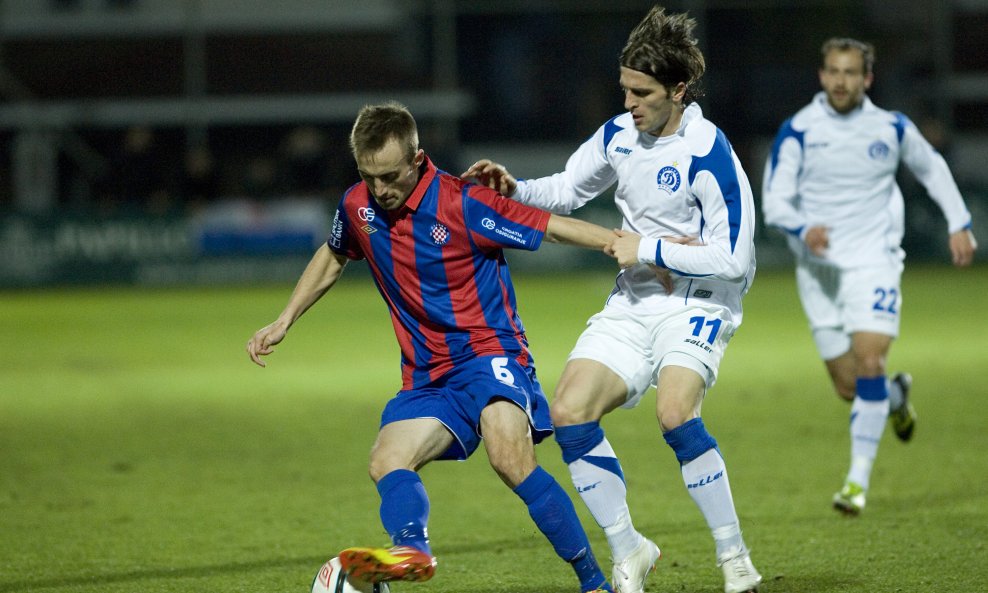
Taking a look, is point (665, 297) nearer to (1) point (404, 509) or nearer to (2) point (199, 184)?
(1) point (404, 509)

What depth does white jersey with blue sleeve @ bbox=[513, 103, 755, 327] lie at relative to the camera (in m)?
5.09

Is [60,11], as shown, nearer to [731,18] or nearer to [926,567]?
[731,18]

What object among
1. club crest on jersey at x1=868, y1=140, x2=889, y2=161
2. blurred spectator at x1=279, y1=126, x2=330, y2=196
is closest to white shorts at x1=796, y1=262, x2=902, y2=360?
club crest on jersey at x1=868, y1=140, x2=889, y2=161

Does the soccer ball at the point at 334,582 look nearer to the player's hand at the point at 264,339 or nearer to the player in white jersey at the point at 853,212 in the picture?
the player's hand at the point at 264,339

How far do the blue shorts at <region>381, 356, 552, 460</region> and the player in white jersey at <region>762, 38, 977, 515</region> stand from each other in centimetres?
255

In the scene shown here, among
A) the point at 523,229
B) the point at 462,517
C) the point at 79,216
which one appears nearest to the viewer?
the point at 523,229

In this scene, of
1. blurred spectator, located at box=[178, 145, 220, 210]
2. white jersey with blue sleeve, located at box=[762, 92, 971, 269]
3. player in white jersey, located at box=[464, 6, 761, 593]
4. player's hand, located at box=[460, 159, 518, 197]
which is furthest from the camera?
blurred spectator, located at box=[178, 145, 220, 210]

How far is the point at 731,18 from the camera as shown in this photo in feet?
89.9

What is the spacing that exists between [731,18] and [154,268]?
42.1 feet

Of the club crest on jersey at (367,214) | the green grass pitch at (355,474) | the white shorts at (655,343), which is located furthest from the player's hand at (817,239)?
the club crest on jersey at (367,214)

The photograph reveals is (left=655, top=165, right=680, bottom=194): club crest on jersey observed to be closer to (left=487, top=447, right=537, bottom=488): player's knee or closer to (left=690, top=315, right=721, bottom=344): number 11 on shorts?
(left=690, top=315, right=721, bottom=344): number 11 on shorts

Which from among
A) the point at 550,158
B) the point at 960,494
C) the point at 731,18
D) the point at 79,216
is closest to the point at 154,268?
the point at 79,216

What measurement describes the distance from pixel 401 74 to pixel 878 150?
2029 centimetres

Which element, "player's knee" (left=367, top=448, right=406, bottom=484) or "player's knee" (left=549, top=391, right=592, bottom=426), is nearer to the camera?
"player's knee" (left=367, top=448, right=406, bottom=484)
